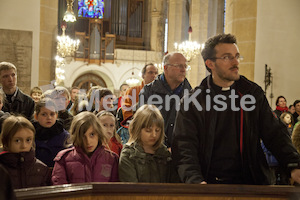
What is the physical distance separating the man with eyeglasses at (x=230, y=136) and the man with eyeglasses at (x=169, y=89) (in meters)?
1.16

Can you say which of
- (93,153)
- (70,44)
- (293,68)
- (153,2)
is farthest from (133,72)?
(93,153)

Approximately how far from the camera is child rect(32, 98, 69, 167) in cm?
373

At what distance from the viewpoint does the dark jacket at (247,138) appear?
259 cm

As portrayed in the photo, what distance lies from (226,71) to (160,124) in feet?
2.31

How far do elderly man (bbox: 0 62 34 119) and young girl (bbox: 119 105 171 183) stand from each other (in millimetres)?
1897

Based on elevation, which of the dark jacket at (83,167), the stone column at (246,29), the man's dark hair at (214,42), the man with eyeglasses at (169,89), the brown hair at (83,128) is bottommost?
the dark jacket at (83,167)

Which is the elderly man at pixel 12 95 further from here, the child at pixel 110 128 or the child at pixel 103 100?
the child at pixel 110 128

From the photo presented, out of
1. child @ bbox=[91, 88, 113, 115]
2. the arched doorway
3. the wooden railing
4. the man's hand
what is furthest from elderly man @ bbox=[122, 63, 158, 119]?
the arched doorway

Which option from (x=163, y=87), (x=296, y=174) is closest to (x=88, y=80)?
(x=163, y=87)

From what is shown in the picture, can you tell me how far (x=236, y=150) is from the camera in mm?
2645

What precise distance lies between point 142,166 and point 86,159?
0.45 metres

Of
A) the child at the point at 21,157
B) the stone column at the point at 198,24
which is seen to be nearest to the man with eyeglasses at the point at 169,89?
the child at the point at 21,157

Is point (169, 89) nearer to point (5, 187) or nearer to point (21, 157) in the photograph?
point (21, 157)

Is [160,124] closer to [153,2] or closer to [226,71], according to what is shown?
[226,71]
